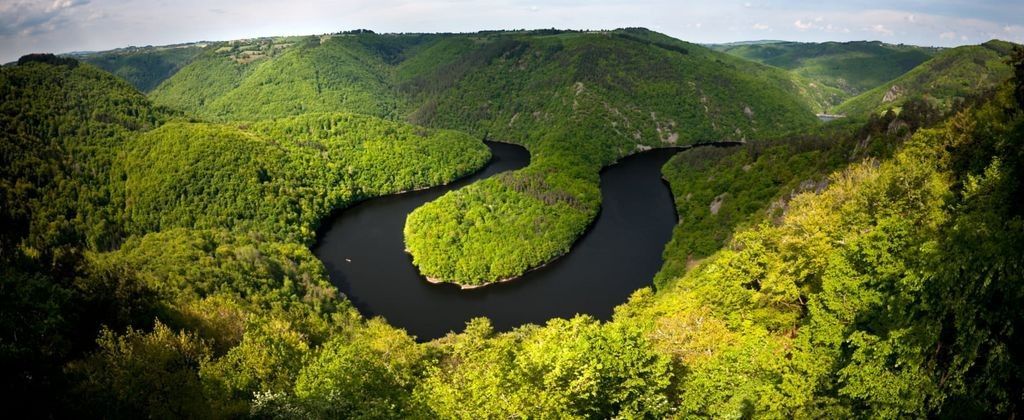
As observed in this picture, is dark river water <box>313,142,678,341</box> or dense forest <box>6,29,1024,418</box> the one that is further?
dark river water <box>313,142,678,341</box>

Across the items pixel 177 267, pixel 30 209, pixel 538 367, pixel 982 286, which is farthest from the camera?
pixel 30 209

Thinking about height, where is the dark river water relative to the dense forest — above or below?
below

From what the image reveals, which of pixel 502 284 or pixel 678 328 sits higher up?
pixel 678 328

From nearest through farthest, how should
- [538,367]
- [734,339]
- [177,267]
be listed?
[538,367], [734,339], [177,267]

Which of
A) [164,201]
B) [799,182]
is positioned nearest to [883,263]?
[799,182]

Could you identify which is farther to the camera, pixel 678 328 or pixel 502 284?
pixel 502 284

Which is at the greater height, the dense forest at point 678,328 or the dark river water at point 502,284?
the dense forest at point 678,328

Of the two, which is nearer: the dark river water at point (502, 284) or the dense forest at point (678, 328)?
the dense forest at point (678, 328)

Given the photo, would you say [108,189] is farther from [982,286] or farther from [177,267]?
[982,286]
